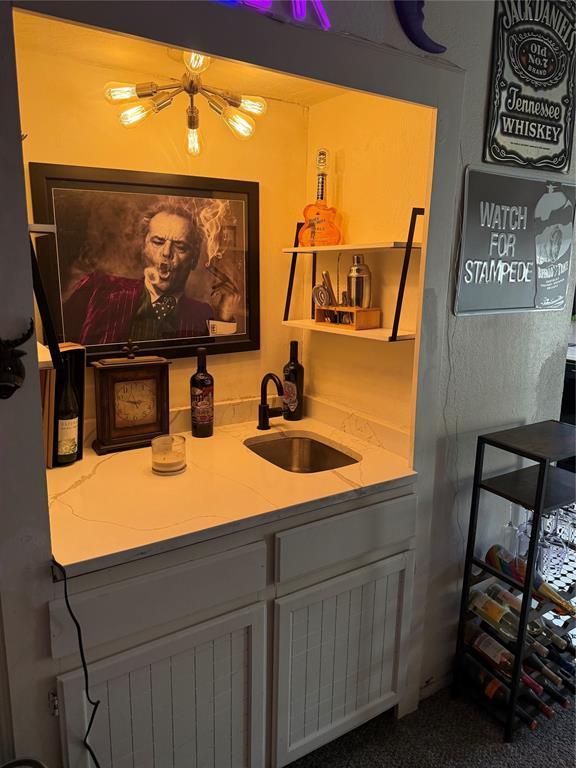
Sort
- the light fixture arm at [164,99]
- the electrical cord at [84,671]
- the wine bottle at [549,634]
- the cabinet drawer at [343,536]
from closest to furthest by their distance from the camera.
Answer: the electrical cord at [84,671] → the cabinet drawer at [343,536] → the light fixture arm at [164,99] → the wine bottle at [549,634]

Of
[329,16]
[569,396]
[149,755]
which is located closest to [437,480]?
[149,755]

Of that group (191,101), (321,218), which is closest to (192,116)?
(191,101)

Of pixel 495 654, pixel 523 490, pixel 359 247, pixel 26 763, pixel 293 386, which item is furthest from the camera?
pixel 293 386

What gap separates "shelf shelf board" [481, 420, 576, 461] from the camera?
68.8 inches

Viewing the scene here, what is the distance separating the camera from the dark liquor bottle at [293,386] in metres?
2.22

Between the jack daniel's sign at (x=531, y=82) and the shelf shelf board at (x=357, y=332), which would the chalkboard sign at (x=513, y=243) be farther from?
the shelf shelf board at (x=357, y=332)

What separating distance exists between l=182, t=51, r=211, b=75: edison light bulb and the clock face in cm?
99

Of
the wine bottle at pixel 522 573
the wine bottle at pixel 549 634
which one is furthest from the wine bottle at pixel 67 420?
the wine bottle at pixel 549 634

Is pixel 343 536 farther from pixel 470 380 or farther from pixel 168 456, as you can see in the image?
pixel 470 380

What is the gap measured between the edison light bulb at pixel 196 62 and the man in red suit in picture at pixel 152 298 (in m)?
→ 0.44

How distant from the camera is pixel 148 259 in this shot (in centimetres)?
192

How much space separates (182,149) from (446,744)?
223 centimetres

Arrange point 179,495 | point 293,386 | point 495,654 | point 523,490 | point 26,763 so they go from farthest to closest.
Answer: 1. point 293,386
2. point 495,654
3. point 523,490
4. point 179,495
5. point 26,763

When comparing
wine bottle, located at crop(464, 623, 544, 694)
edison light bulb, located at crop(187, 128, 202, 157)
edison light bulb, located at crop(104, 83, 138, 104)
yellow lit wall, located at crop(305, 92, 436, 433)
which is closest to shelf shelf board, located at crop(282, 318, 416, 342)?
yellow lit wall, located at crop(305, 92, 436, 433)
